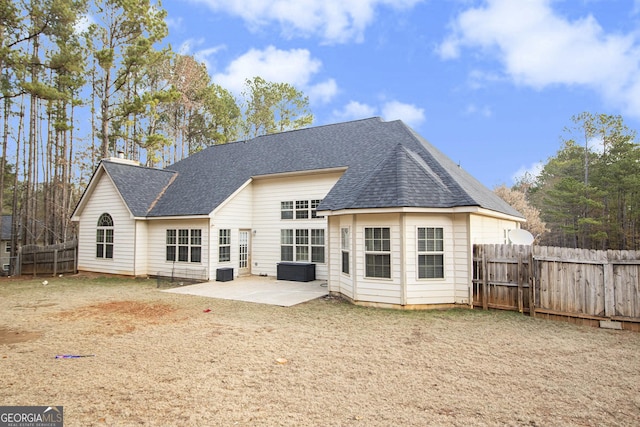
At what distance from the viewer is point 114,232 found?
55.1ft

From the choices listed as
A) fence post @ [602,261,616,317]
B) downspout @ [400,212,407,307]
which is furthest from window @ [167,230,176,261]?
fence post @ [602,261,616,317]

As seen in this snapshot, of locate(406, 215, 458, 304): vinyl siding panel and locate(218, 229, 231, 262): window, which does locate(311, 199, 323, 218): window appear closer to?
locate(218, 229, 231, 262): window

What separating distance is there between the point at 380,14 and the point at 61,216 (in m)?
23.8

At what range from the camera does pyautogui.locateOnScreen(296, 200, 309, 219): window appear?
1546 cm

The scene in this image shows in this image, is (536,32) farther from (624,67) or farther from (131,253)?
(131,253)

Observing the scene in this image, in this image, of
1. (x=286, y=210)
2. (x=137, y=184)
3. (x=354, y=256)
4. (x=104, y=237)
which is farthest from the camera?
(x=137, y=184)

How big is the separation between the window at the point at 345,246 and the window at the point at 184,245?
23.0ft

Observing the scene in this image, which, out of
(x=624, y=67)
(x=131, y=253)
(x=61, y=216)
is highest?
(x=624, y=67)

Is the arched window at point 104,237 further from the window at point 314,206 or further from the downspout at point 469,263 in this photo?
the downspout at point 469,263

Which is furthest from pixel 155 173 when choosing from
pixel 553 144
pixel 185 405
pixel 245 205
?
pixel 553 144

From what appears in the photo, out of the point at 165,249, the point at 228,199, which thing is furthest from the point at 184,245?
the point at 228,199

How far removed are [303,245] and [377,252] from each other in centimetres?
608

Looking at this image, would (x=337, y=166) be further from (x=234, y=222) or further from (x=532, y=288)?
(x=532, y=288)

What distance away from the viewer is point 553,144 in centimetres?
3700
